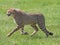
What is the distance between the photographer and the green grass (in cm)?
1096

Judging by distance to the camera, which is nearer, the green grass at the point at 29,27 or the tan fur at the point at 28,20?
the green grass at the point at 29,27

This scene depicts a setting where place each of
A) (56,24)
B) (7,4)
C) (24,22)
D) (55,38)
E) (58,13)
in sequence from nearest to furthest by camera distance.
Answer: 1. (55,38)
2. (24,22)
3. (56,24)
4. (58,13)
5. (7,4)

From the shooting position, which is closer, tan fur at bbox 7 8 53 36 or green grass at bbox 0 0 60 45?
green grass at bbox 0 0 60 45

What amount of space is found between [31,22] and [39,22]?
297 millimetres

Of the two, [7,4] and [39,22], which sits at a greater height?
[39,22]

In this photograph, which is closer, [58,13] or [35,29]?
[35,29]

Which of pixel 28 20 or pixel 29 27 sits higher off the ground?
pixel 28 20

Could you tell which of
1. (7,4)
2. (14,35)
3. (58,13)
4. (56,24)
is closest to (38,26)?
(14,35)

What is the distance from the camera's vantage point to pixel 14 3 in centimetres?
2270

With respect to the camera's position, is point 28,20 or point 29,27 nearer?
point 28,20

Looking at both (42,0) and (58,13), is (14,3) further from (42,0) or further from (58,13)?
(58,13)

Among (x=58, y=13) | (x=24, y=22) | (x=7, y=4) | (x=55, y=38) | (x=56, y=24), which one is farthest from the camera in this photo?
(x=7, y=4)

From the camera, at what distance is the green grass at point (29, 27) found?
1096 centimetres

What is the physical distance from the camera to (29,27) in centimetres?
1427
